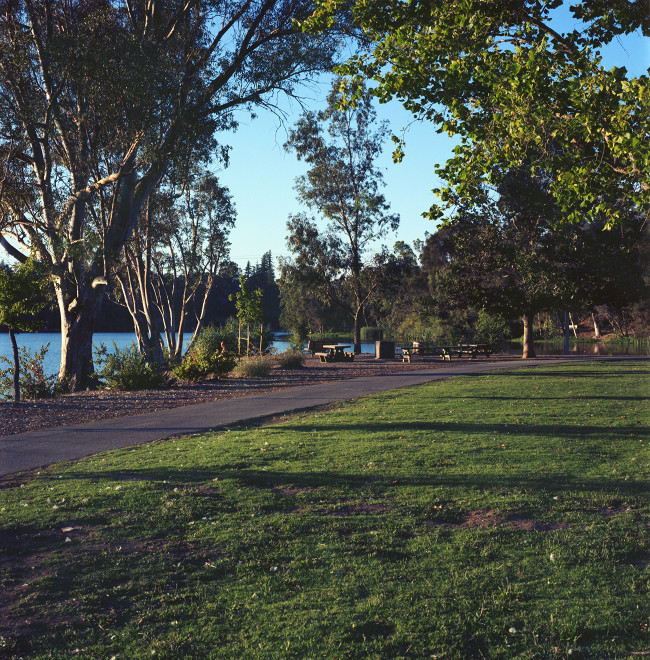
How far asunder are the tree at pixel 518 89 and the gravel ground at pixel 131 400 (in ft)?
25.5

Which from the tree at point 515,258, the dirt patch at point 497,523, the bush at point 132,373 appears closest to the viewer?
the dirt patch at point 497,523

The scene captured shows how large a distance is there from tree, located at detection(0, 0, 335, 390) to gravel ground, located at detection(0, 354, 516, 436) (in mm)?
3660

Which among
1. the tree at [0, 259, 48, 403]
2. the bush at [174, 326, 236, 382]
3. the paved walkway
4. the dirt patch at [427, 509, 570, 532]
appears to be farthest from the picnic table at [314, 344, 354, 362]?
the dirt patch at [427, 509, 570, 532]

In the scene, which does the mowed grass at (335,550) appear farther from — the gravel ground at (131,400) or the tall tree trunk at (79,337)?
the tall tree trunk at (79,337)

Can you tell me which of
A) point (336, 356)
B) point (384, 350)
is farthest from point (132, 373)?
point (384, 350)

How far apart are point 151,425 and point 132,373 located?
689 cm

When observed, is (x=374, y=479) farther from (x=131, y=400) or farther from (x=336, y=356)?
(x=336, y=356)

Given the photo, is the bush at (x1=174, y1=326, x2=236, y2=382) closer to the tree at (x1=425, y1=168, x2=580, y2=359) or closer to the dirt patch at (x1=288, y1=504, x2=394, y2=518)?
the tree at (x1=425, y1=168, x2=580, y2=359)

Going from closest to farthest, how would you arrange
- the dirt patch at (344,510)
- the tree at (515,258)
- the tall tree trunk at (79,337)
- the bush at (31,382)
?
the dirt patch at (344,510), the bush at (31,382), the tall tree trunk at (79,337), the tree at (515,258)

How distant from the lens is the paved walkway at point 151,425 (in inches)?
349

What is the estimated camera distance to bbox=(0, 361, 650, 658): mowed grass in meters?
3.59

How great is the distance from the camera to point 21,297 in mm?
14203

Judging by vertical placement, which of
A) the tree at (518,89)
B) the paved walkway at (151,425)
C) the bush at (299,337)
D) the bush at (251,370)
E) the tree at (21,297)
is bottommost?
the paved walkway at (151,425)

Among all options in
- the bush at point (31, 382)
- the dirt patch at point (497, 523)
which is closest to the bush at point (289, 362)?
the bush at point (31, 382)
